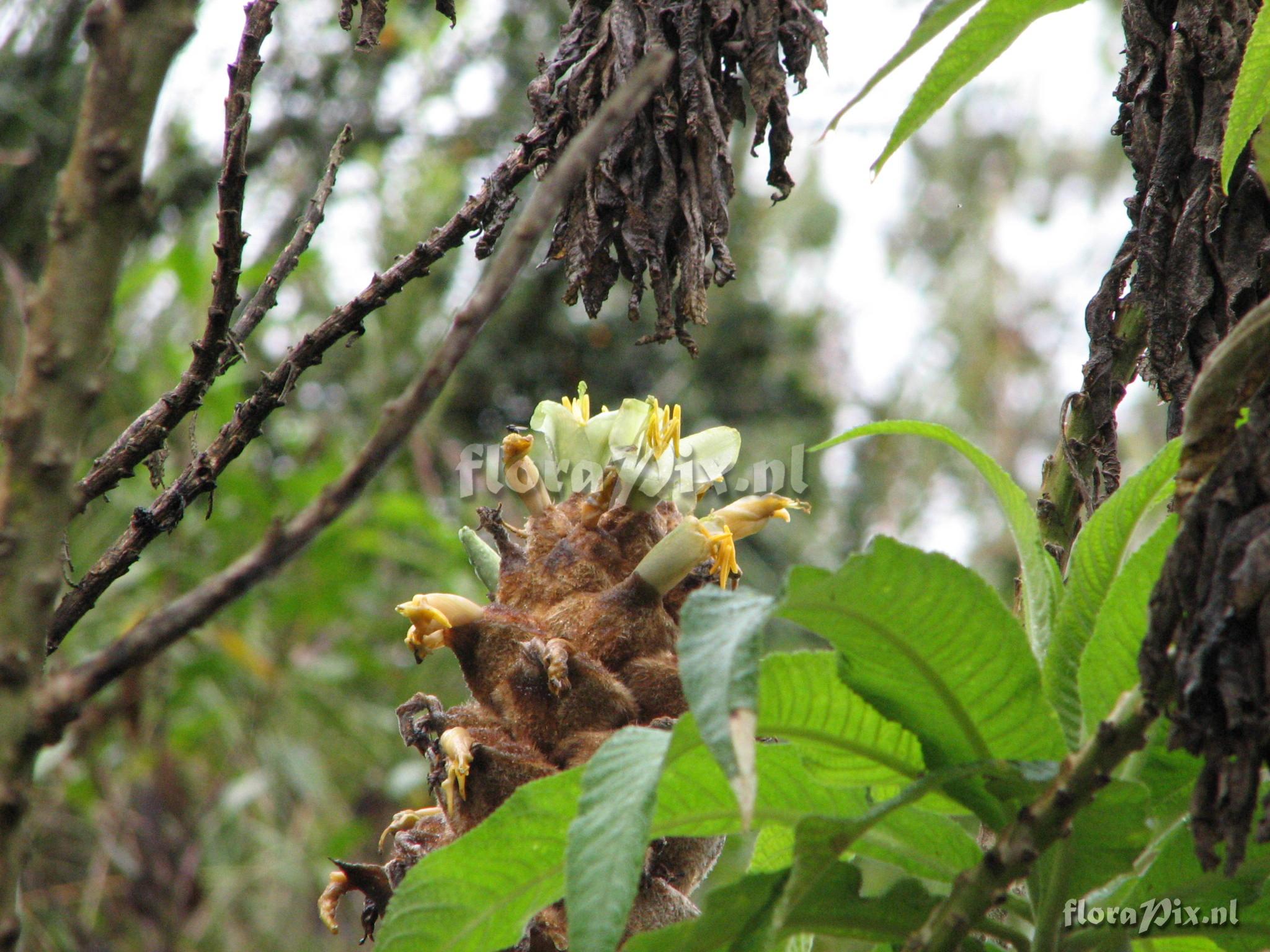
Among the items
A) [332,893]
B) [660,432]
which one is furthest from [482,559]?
[332,893]

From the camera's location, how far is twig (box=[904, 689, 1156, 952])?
611mm

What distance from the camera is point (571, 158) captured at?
0.52 metres

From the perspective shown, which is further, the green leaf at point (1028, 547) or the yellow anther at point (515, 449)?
the yellow anther at point (515, 449)

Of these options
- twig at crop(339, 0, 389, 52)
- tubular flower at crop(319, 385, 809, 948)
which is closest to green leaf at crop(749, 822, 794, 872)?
tubular flower at crop(319, 385, 809, 948)

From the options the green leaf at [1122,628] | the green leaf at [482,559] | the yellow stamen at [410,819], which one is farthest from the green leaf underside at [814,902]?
the green leaf at [482,559]

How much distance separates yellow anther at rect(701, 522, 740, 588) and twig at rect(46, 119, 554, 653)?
0.33 metres

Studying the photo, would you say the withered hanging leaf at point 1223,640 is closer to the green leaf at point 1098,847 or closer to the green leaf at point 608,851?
the green leaf at point 1098,847

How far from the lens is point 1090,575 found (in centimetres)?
75

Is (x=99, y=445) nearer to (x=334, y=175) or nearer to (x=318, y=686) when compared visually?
(x=318, y=686)

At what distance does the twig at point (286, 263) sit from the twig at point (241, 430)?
51 mm

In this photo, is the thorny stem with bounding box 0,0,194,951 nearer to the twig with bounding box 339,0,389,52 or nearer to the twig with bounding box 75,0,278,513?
the twig with bounding box 75,0,278,513

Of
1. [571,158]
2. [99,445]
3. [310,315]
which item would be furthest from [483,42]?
[571,158]

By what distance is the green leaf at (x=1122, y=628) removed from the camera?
0.66m

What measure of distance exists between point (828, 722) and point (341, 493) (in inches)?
14.5
